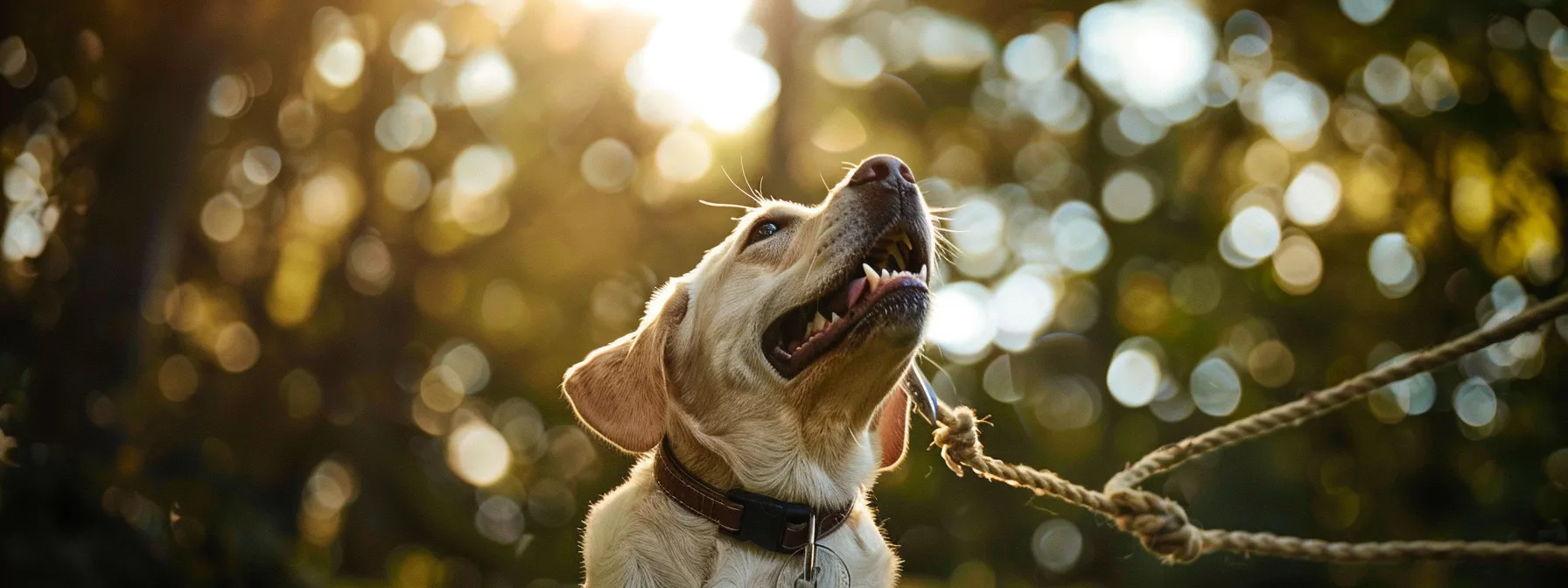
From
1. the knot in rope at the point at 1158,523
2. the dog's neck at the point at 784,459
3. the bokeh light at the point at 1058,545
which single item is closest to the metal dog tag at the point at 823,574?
the dog's neck at the point at 784,459

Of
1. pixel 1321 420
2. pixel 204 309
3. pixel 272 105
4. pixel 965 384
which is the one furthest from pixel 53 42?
pixel 1321 420

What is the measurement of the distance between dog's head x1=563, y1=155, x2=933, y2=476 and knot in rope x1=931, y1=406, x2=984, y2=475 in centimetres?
23

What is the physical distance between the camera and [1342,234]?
16.6 metres

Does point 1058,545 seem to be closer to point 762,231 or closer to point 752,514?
point 762,231

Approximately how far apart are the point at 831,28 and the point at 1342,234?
9246 millimetres

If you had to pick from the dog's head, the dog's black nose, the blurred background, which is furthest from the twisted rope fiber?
the blurred background

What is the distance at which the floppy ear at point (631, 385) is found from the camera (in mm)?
3629

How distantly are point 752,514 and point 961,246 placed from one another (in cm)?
875

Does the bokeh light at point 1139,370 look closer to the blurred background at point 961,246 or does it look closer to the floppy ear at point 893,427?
the blurred background at point 961,246

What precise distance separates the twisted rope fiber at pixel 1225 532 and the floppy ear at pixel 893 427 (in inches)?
11.3

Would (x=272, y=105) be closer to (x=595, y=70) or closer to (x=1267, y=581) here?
(x=595, y=70)

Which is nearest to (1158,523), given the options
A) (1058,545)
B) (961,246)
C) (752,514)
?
(752,514)

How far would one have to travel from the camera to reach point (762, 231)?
4105 millimetres

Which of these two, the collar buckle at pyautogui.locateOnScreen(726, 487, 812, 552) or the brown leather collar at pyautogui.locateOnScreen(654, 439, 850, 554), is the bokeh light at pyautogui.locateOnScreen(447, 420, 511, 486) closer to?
the brown leather collar at pyautogui.locateOnScreen(654, 439, 850, 554)
